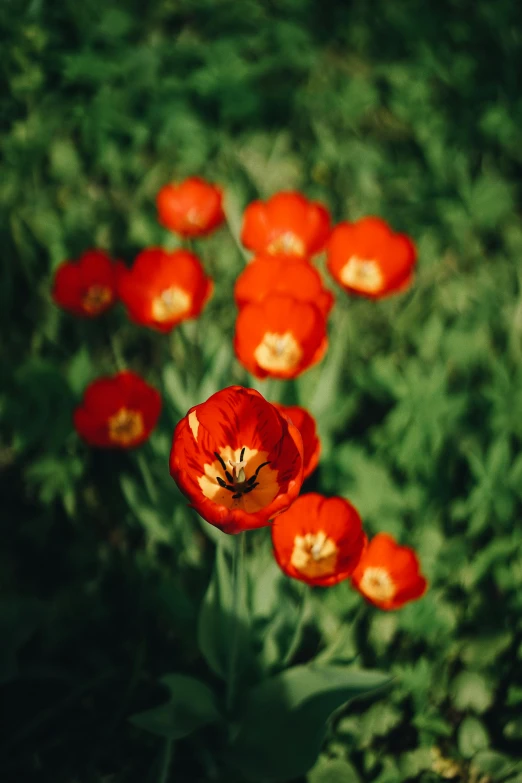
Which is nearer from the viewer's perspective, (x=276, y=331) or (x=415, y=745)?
(x=276, y=331)

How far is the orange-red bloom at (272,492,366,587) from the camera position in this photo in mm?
947

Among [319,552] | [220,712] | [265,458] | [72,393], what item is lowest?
[220,712]

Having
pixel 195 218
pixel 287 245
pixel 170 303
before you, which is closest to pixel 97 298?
pixel 170 303

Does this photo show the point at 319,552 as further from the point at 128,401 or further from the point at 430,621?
the point at 128,401

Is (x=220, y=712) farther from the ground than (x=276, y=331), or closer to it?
closer to it

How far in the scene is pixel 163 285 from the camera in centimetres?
→ 145

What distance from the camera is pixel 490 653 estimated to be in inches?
52.2

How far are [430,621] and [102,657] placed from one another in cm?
78

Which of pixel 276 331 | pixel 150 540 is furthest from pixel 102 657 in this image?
pixel 276 331

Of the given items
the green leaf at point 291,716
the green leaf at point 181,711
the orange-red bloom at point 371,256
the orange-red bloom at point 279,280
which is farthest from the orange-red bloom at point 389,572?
the orange-red bloom at point 371,256

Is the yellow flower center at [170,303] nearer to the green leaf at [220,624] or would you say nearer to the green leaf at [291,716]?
the green leaf at [220,624]

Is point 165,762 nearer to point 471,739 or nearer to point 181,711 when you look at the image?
point 181,711

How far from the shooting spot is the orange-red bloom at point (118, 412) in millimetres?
1264

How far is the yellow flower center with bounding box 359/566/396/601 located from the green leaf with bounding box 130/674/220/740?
0.38 metres
